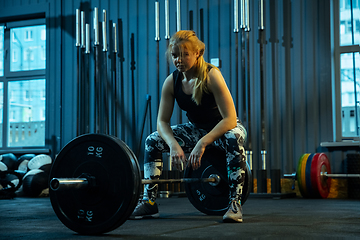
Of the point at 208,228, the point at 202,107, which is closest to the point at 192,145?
the point at 202,107

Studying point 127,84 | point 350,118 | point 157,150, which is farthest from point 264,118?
point 157,150

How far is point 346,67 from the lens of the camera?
14.2 feet

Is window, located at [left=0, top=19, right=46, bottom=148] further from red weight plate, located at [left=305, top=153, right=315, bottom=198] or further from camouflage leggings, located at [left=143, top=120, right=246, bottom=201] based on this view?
camouflage leggings, located at [left=143, top=120, right=246, bottom=201]

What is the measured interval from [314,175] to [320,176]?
95 millimetres

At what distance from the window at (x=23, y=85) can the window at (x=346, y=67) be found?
11.5ft

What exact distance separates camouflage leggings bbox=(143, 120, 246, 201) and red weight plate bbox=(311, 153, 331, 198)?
182 centimetres

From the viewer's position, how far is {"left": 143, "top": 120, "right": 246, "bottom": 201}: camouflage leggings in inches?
81.0

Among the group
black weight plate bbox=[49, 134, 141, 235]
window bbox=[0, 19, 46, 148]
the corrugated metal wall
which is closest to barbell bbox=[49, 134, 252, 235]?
black weight plate bbox=[49, 134, 141, 235]

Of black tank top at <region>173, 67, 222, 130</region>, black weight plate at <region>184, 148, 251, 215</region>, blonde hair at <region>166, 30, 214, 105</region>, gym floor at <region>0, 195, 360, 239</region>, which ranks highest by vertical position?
blonde hair at <region>166, 30, 214, 105</region>

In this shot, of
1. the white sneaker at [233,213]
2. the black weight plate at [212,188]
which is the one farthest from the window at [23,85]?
the white sneaker at [233,213]

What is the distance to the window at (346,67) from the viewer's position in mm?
4266

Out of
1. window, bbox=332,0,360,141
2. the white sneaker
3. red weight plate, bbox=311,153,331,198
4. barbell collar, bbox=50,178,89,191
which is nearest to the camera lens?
barbell collar, bbox=50,178,89,191

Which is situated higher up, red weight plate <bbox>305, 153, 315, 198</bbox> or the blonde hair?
the blonde hair

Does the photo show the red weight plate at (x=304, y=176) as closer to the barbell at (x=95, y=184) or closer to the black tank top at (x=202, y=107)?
the black tank top at (x=202, y=107)
